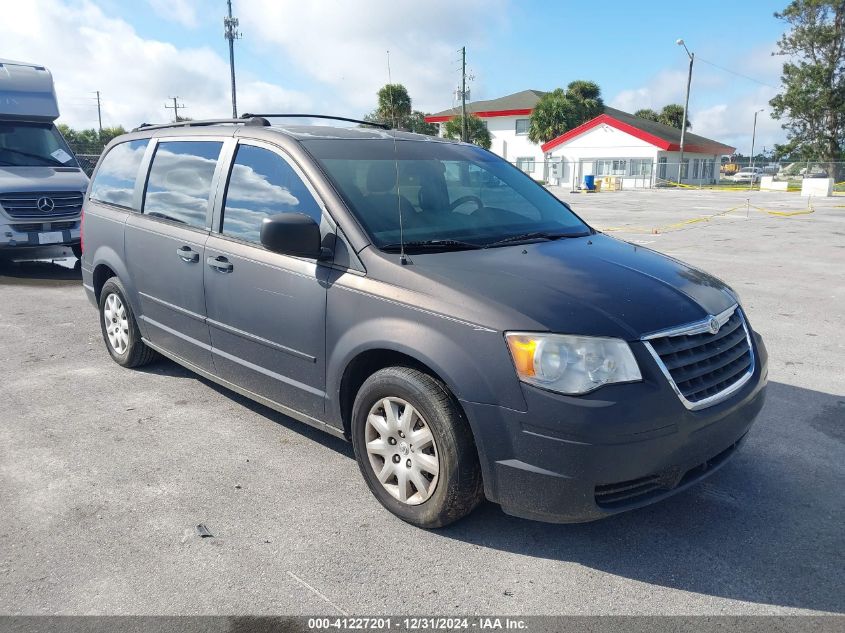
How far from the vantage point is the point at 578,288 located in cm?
307

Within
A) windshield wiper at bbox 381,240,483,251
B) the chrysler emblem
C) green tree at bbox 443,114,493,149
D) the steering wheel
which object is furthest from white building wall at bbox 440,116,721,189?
the chrysler emblem

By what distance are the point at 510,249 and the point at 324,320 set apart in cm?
104

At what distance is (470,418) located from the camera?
9.37 feet

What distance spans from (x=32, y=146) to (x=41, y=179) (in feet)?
3.84

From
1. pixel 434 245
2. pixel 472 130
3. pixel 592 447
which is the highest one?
pixel 472 130

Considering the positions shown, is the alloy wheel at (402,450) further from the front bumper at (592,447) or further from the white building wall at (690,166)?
the white building wall at (690,166)

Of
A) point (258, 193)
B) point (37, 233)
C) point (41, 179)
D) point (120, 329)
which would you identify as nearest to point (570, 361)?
point (258, 193)

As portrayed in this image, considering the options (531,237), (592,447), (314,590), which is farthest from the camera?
(531,237)

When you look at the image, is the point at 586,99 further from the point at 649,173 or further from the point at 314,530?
the point at 314,530

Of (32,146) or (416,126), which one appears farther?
(416,126)

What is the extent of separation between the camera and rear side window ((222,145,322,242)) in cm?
372

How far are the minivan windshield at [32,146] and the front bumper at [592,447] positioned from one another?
10585mm

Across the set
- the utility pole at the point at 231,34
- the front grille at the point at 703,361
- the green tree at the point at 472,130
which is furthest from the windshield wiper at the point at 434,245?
the green tree at the point at 472,130

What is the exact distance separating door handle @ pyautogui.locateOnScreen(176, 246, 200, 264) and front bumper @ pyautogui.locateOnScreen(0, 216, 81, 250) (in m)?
7.08
